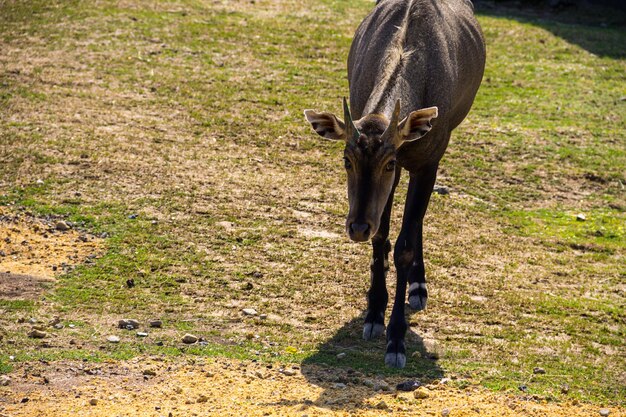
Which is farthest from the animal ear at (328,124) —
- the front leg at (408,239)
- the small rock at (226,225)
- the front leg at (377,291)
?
the small rock at (226,225)

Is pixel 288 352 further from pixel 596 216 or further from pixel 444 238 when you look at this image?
pixel 596 216

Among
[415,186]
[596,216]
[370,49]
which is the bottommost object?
[596,216]

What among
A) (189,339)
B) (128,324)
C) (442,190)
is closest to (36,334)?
(128,324)

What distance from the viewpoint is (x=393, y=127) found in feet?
25.0

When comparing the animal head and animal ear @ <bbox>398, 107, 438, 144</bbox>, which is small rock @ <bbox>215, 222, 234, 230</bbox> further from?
animal ear @ <bbox>398, 107, 438, 144</bbox>

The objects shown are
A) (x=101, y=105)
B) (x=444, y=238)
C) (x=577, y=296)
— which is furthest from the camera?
(x=101, y=105)

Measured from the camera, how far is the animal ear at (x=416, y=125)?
7.75 metres

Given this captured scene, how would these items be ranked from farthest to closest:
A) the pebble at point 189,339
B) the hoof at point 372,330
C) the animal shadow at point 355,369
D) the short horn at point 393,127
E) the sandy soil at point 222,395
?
the hoof at point 372,330
the pebble at point 189,339
the short horn at point 393,127
the animal shadow at point 355,369
the sandy soil at point 222,395

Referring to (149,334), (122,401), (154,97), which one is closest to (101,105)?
(154,97)

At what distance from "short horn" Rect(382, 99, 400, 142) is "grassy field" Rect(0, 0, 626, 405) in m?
1.78

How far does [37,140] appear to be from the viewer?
40.7 ft

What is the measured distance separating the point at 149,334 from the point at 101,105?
20.5ft

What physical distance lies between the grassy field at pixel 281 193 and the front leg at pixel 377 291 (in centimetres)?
22

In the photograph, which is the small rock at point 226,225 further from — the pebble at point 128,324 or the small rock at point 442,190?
the small rock at point 442,190
